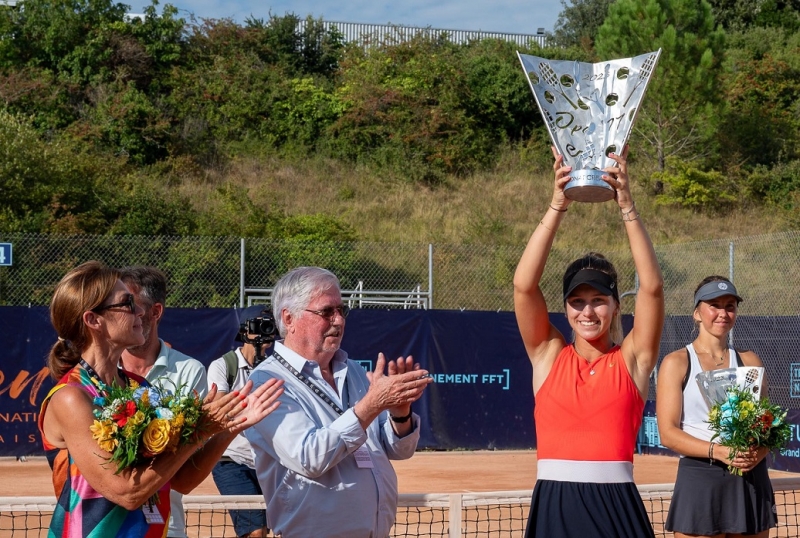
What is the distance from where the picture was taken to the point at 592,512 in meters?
3.40

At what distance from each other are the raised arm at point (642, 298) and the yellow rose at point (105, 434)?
180 centimetres

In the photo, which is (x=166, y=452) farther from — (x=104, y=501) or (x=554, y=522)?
(x=554, y=522)

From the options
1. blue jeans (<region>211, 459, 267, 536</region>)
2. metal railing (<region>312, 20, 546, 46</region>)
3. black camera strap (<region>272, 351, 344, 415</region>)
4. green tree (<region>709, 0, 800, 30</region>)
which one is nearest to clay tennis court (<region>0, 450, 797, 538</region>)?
blue jeans (<region>211, 459, 267, 536</region>)

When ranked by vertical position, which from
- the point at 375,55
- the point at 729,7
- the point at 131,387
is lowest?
the point at 131,387

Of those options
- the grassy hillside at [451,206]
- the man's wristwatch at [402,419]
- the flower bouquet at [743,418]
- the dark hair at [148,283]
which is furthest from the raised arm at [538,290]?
the grassy hillside at [451,206]

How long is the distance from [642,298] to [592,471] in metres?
0.65

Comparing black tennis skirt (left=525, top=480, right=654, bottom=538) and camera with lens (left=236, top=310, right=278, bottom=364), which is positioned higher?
camera with lens (left=236, top=310, right=278, bottom=364)

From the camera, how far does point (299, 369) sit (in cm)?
369

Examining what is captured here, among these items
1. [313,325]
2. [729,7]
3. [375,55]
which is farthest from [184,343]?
[729,7]

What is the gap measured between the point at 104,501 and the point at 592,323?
181 centimetres

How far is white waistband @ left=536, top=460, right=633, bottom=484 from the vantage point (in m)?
3.44

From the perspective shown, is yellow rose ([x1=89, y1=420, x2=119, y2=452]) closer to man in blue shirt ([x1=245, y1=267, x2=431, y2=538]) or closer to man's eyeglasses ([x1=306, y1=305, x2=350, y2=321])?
man in blue shirt ([x1=245, y1=267, x2=431, y2=538])

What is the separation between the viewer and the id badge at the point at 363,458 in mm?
3631

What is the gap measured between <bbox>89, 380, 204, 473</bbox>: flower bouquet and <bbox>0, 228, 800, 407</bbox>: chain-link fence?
35.7ft
